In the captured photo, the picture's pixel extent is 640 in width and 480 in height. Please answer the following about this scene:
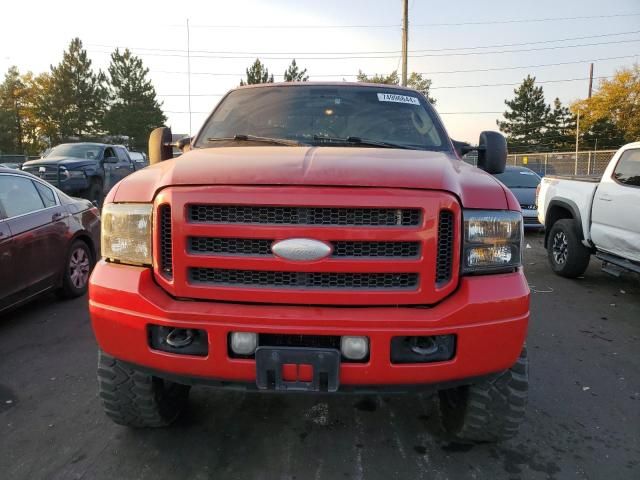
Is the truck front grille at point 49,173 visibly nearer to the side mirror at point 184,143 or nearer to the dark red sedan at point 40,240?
the dark red sedan at point 40,240

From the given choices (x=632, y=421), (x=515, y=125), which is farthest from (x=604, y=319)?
(x=515, y=125)

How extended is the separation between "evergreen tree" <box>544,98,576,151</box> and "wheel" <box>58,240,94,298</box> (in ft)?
228

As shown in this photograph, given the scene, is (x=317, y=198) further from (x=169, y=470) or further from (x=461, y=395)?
(x=169, y=470)

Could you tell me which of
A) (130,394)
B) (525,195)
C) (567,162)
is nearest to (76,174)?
(525,195)

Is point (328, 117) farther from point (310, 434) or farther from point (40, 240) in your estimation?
point (40, 240)

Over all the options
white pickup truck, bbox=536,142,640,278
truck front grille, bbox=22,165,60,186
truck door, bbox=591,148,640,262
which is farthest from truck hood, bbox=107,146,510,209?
truck front grille, bbox=22,165,60,186

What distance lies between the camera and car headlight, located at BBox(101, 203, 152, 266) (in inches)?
90.1

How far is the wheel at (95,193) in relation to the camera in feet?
44.6

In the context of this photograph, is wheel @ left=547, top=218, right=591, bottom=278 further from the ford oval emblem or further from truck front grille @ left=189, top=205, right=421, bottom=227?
the ford oval emblem

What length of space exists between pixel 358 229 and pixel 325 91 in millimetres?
1972

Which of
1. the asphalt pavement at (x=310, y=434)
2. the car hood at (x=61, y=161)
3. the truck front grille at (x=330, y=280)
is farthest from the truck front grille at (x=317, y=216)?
the car hood at (x=61, y=161)

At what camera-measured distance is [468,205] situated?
222 cm

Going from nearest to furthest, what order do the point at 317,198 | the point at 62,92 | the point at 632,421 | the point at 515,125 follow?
the point at 317,198 → the point at 632,421 → the point at 62,92 → the point at 515,125

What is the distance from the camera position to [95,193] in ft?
45.4
